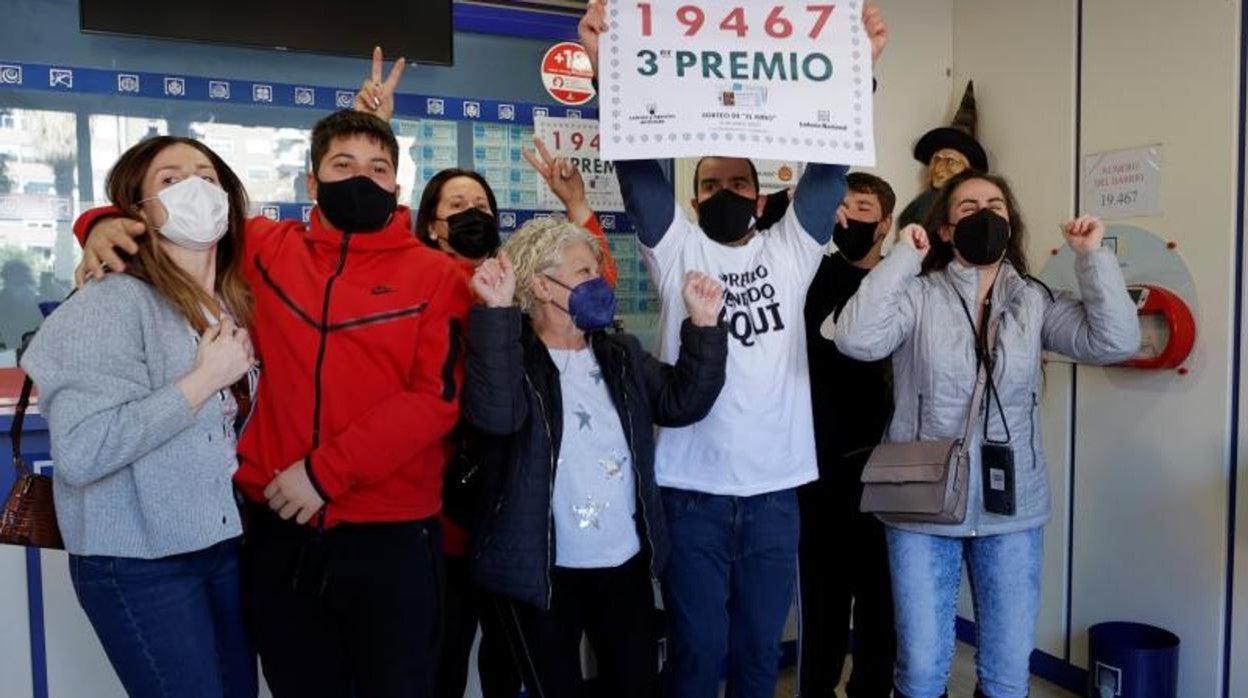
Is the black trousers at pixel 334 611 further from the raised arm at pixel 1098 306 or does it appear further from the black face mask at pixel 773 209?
the raised arm at pixel 1098 306

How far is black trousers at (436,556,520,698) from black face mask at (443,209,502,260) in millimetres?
800

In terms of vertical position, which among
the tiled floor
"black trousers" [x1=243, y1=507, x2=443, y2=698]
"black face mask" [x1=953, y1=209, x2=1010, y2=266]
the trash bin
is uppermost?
"black face mask" [x1=953, y1=209, x2=1010, y2=266]

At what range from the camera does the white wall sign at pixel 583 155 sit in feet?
11.5

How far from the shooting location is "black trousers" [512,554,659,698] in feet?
6.36

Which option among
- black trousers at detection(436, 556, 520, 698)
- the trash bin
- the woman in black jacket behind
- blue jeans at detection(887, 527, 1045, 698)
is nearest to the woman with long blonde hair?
the woman in black jacket behind

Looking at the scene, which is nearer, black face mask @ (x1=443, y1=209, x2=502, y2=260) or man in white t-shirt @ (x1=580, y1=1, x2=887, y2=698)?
man in white t-shirt @ (x1=580, y1=1, x2=887, y2=698)

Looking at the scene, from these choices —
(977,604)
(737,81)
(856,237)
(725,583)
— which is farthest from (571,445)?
(856,237)

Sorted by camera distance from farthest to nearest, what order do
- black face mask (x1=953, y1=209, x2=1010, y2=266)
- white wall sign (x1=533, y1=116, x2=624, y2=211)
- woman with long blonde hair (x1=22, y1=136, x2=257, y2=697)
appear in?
white wall sign (x1=533, y1=116, x2=624, y2=211)
black face mask (x1=953, y1=209, x2=1010, y2=266)
woman with long blonde hair (x1=22, y1=136, x2=257, y2=697)

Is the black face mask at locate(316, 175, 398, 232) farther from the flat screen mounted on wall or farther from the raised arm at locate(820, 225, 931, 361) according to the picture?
the flat screen mounted on wall

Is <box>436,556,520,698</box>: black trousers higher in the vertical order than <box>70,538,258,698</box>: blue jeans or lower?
lower

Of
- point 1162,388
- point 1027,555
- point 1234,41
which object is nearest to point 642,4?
point 1027,555

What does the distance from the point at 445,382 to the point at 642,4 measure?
102 centimetres

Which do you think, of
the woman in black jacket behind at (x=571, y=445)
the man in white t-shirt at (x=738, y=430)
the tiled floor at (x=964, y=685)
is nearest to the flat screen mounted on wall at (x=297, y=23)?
the man in white t-shirt at (x=738, y=430)

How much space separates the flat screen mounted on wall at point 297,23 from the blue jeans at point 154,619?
209 cm
